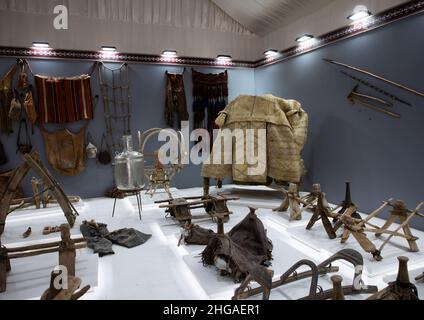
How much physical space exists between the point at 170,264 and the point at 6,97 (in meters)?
4.55

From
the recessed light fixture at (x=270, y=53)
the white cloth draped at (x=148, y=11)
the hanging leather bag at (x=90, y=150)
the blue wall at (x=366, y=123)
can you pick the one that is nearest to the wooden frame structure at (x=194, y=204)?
the blue wall at (x=366, y=123)

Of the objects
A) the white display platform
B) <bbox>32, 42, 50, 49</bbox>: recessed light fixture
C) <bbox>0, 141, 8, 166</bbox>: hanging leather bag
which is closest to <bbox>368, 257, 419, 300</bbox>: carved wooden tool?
the white display platform

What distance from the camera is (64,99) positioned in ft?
19.2

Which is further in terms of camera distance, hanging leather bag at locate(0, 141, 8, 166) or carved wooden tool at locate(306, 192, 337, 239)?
hanging leather bag at locate(0, 141, 8, 166)

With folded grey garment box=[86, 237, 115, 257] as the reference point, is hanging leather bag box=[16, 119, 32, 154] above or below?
above

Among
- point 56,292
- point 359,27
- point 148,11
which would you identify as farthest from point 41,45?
point 359,27

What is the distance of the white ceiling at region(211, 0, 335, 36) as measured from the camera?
18.1ft

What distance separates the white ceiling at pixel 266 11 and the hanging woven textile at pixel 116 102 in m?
2.58

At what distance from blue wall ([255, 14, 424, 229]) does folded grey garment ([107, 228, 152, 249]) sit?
10.3ft

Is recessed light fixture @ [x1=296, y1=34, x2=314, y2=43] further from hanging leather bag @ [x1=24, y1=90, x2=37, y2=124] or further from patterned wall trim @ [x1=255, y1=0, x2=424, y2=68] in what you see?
hanging leather bag @ [x1=24, y1=90, x2=37, y2=124]

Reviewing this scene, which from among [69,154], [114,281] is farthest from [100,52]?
[114,281]

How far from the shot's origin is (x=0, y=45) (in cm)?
552

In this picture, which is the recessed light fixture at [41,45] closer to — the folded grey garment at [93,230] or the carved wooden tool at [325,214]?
the folded grey garment at [93,230]

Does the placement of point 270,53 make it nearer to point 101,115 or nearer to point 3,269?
point 101,115
